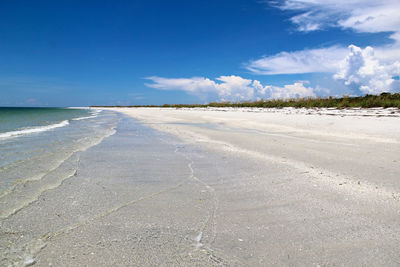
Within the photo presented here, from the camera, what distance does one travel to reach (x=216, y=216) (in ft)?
7.99

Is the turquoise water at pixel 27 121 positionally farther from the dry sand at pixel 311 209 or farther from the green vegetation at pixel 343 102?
the green vegetation at pixel 343 102

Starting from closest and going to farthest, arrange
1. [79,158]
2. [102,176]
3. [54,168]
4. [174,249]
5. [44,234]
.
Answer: [174,249] < [44,234] < [102,176] < [54,168] < [79,158]

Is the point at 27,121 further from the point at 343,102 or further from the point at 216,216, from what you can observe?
the point at 343,102

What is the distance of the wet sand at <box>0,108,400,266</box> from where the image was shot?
70.9 inches

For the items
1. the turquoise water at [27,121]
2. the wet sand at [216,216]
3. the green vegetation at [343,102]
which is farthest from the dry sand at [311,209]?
the green vegetation at [343,102]

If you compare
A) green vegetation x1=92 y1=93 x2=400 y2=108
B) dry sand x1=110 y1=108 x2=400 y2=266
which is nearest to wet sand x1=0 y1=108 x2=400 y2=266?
dry sand x1=110 y1=108 x2=400 y2=266

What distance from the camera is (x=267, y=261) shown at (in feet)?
5.72

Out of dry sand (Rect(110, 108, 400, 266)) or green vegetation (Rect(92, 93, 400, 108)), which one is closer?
dry sand (Rect(110, 108, 400, 266))

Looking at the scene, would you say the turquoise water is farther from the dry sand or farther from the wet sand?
the dry sand

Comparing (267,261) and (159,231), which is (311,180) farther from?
(159,231)

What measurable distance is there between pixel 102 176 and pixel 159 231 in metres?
2.12

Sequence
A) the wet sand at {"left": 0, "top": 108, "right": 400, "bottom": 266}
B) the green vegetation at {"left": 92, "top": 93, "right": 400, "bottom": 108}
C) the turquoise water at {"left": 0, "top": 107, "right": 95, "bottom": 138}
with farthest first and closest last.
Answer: the green vegetation at {"left": 92, "top": 93, "right": 400, "bottom": 108} < the turquoise water at {"left": 0, "top": 107, "right": 95, "bottom": 138} < the wet sand at {"left": 0, "top": 108, "right": 400, "bottom": 266}

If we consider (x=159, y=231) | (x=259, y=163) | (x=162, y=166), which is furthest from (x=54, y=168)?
(x=259, y=163)

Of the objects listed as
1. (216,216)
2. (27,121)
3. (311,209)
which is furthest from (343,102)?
(27,121)
